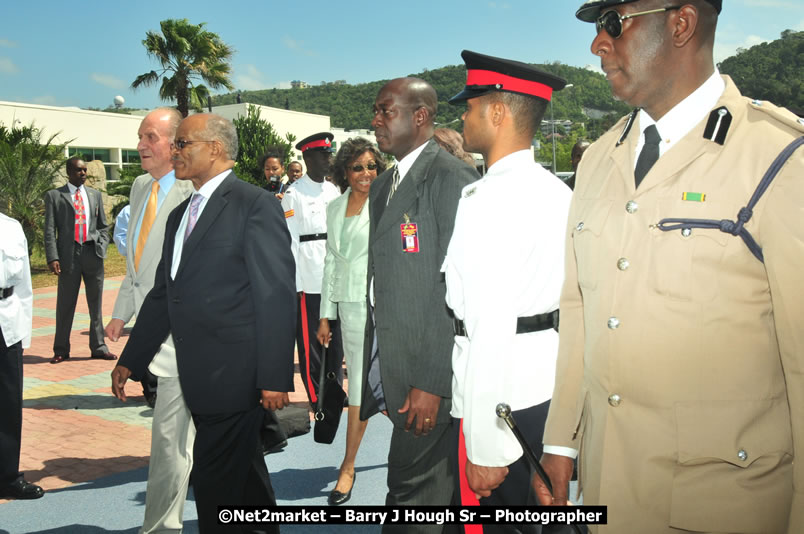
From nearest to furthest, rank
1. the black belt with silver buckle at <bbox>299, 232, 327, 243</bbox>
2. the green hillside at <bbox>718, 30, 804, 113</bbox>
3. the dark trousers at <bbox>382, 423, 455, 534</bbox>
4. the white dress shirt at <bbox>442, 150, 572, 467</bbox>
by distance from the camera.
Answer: the white dress shirt at <bbox>442, 150, 572, 467</bbox>
the dark trousers at <bbox>382, 423, 455, 534</bbox>
the black belt with silver buckle at <bbox>299, 232, 327, 243</bbox>
the green hillside at <bbox>718, 30, 804, 113</bbox>

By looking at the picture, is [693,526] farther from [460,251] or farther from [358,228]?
[358,228]

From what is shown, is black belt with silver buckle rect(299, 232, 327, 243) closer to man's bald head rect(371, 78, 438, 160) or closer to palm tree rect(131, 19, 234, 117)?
man's bald head rect(371, 78, 438, 160)

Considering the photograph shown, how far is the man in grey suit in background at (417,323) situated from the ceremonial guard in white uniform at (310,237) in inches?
120

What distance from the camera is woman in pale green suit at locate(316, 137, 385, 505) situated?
4.82m

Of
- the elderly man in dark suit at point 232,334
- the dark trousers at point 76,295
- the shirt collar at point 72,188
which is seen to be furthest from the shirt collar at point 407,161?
the shirt collar at point 72,188

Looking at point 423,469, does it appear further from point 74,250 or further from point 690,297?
point 74,250

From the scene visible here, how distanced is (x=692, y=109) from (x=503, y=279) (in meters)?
0.80

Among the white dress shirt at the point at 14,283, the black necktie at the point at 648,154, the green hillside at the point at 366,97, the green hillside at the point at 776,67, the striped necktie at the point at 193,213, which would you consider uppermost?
the green hillside at the point at 366,97

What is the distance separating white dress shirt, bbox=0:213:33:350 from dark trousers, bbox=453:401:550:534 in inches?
143

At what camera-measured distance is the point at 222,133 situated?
3.79m

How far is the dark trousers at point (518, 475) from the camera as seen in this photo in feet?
8.09

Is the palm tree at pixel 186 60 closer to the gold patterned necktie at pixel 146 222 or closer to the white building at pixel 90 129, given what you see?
the white building at pixel 90 129

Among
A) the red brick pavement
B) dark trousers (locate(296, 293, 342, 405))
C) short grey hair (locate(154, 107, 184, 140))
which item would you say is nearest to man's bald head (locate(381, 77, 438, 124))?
short grey hair (locate(154, 107, 184, 140))

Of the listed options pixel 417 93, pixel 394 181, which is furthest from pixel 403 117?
pixel 394 181
